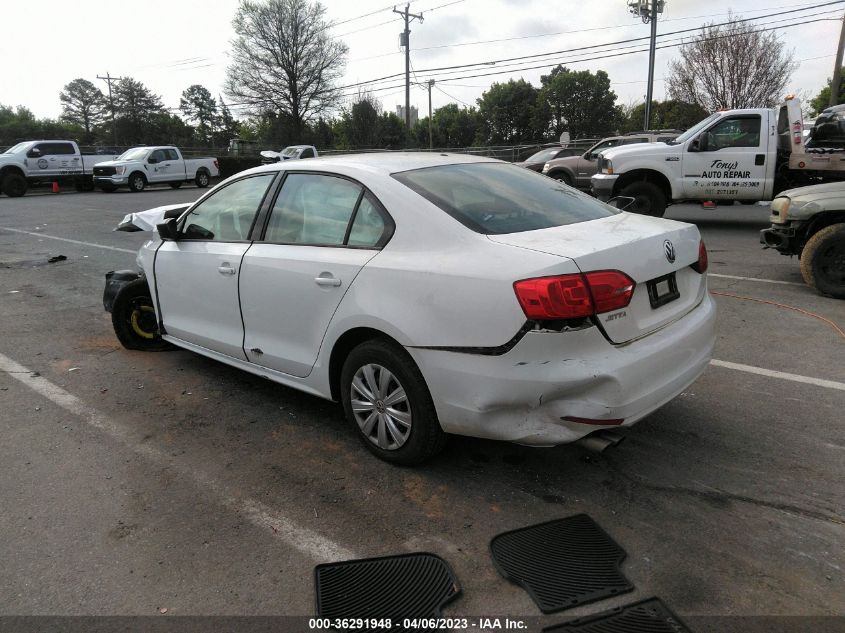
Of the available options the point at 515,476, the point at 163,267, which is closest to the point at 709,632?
the point at 515,476

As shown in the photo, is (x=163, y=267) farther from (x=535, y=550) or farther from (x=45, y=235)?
(x=45, y=235)

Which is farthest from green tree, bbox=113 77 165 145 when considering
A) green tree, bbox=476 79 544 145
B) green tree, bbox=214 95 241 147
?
green tree, bbox=476 79 544 145

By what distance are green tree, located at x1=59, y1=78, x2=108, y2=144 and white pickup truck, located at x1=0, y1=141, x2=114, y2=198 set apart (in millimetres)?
63824

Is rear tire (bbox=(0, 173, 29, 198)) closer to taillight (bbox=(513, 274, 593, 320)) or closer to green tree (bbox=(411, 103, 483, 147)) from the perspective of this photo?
taillight (bbox=(513, 274, 593, 320))

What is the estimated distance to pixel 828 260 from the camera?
6434mm

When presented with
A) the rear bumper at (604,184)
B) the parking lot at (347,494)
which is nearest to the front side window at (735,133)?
the rear bumper at (604,184)

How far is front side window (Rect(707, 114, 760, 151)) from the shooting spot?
10.7 metres

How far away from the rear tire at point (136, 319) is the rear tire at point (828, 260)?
20.9ft

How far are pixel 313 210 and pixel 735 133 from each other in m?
9.71

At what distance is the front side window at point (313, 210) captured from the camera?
349 centimetres

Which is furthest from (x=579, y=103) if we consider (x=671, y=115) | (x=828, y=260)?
(x=828, y=260)

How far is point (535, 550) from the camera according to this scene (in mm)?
2641

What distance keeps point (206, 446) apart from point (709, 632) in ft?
8.95

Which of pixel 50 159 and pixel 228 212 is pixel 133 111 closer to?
pixel 50 159
